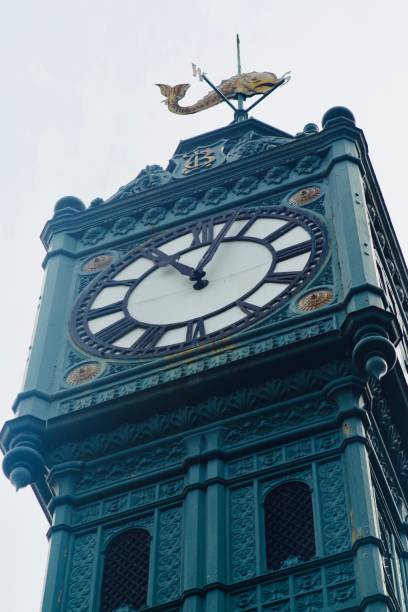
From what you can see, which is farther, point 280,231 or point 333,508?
point 280,231

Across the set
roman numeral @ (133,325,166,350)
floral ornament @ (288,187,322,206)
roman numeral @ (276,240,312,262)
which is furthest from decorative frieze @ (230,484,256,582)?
floral ornament @ (288,187,322,206)

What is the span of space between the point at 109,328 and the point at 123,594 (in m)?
5.67

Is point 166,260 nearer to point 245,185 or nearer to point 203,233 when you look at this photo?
point 203,233

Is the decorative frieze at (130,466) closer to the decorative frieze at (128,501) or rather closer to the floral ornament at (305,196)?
the decorative frieze at (128,501)

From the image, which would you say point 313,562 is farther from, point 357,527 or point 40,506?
point 40,506

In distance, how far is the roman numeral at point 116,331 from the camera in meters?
27.4

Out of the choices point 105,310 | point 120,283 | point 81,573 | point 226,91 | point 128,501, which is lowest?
point 81,573

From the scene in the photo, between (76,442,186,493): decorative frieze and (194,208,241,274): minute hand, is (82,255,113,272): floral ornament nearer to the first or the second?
(194,208,241,274): minute hand

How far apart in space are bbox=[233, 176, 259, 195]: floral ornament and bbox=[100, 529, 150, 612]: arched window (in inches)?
301

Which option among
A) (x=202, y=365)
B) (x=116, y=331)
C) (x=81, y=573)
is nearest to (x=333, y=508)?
(x=81, y=573)

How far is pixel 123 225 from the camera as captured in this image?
3038 cm

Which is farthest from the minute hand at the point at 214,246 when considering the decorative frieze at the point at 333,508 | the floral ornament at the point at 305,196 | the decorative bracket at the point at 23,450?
the decorative frieze at the point at 333,508

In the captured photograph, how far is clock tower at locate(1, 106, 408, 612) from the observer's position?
22.5m

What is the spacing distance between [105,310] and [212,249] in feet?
6.33
